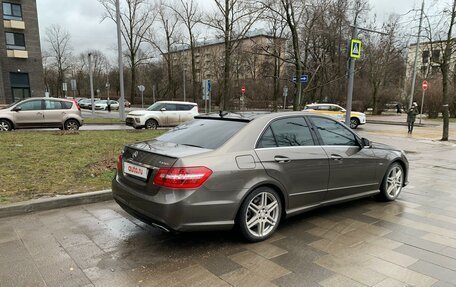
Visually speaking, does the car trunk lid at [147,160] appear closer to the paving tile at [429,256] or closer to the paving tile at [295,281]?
the paving tile at [295,281]

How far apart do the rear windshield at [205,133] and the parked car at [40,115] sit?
11920mm

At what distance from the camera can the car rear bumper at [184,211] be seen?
11.1 ft

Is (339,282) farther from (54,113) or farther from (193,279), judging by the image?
(54,113)

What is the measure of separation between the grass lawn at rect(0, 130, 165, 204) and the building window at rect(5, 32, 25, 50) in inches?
1260

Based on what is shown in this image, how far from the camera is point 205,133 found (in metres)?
4.22

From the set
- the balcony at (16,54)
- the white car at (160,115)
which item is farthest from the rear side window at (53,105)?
the balcony at (16,54)

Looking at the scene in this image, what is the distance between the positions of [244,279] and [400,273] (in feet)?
5.09

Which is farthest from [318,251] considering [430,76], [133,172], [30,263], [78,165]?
[430,76]

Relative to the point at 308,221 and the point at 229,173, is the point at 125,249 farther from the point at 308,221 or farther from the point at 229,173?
the point at 308,221

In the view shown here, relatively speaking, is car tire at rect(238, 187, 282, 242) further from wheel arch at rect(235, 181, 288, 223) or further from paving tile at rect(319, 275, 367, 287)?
paving tile at rect(319, 275, 367, 287)

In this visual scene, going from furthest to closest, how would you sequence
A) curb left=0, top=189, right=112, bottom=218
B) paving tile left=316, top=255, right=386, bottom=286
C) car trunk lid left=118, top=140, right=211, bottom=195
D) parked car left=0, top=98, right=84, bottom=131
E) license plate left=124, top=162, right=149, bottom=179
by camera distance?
1. parked car left=0, top=98, right=84, bottom=131
2. curb left=0, top=189, right=112, bottom=218
3. license plate left=124, top=162, right=149, bottom=179
4. car trunk lid left=118, top=140, right=211, bottom=195
5. paving tile left=316, top=255, right=386, bottom=286

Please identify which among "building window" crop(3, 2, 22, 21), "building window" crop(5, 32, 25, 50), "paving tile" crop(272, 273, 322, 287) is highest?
"building window" crop(3, 2, 22, 21)

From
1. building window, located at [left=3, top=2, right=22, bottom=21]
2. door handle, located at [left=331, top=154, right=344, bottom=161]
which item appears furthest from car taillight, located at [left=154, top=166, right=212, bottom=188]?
building window, located at [left=3, top=2, right=22, bottom=21]

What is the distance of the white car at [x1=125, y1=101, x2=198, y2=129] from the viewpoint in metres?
17.1
